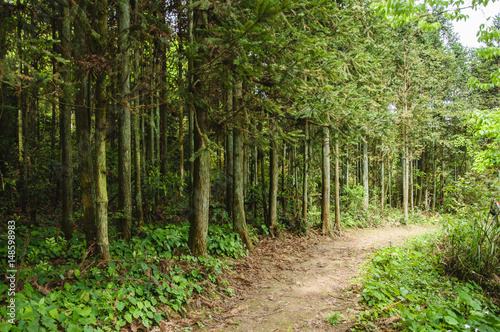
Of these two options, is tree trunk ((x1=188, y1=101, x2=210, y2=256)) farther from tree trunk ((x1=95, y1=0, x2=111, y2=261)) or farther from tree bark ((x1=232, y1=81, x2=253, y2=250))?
tree trunk ((x1=95, y1=0, x2=111, y2=261))

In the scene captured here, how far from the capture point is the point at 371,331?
3762mm

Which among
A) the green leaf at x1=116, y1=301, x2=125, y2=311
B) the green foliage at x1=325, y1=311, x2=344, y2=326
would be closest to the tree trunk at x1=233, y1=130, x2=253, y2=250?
the green foliage at x1=325, y1=311, x2=344, y2=326

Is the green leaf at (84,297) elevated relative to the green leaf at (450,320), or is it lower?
elevated

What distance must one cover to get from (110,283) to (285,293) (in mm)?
3374

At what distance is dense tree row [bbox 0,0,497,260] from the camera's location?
14.1ft

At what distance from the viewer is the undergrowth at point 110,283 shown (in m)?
3.15

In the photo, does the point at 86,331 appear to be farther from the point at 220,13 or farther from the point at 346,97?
the point at 346,97

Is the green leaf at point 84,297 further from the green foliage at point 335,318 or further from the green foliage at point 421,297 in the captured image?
the green foliage at point 421,297

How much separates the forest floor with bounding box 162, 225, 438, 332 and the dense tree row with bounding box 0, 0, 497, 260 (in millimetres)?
1188

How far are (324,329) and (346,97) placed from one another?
6676 millimetres

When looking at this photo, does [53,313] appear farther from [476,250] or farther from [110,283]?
[476,250]

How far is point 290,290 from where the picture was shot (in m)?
5.82

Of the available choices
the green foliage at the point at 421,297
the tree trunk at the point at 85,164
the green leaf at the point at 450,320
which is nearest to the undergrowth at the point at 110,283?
the tree trunk at the point at 85,164

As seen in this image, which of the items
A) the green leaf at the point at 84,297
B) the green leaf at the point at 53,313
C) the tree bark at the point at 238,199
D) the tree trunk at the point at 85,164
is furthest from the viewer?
the tree bark at the point at 238,199
